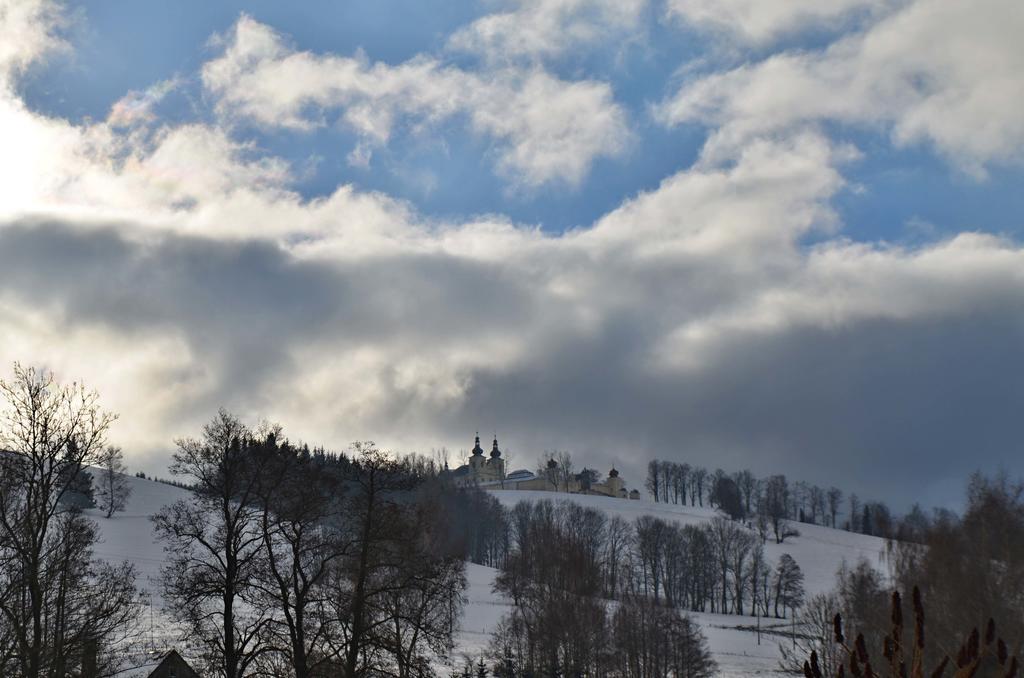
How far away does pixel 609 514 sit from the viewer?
170 metres

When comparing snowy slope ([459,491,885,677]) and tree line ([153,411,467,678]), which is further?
snowy slope ([459,491,885,677])

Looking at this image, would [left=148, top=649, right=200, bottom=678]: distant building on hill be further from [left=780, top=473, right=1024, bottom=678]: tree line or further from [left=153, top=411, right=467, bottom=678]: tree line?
[left=780, top=473, right=1024, bottom=678]: tree line

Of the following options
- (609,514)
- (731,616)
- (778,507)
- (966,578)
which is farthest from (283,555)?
(778,507)

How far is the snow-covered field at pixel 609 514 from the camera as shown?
71.6 m

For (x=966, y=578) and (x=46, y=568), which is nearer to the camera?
(x=46, y=568)

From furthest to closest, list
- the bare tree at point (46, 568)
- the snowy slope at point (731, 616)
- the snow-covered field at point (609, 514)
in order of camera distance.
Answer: the snowy slope at point (731, 616) < the snow-covered field at point (609, 514) < the bare tree at point (46, 568)

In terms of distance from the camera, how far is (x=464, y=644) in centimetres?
6894

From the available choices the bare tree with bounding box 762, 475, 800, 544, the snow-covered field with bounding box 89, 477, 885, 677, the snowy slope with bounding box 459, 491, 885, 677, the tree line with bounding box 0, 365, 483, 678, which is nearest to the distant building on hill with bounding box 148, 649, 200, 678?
the snow-covered field with bounding box 89, 477, 885, 677

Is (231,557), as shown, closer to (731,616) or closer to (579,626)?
(579,626)

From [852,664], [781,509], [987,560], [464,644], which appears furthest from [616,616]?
[781,509]

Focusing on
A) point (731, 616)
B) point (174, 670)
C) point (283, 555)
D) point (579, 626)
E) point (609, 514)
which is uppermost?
point (609, 514)

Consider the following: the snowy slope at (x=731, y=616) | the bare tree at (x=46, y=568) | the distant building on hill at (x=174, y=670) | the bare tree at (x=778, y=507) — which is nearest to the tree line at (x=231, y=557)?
the bare tree at (x=46, y=568)

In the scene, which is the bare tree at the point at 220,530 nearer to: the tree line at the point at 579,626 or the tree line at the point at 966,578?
the tree line at the point at 966,578

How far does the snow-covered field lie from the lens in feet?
235
